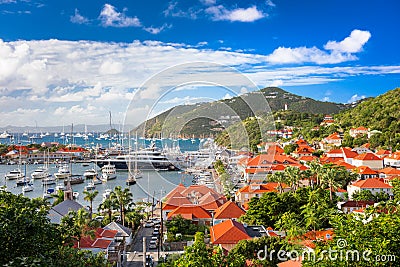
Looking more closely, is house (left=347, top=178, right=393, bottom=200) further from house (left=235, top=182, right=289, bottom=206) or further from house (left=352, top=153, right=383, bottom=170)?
house (left=352, top=153, right=383, bottom=170)

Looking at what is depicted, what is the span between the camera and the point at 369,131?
34.3 meters

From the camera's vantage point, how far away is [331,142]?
34.4 meters

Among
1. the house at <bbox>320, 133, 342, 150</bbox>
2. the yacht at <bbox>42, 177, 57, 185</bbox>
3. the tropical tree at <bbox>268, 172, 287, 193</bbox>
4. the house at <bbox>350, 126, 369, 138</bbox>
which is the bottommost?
the yacht at <bbox>42, 177, 57, 185</bbox>

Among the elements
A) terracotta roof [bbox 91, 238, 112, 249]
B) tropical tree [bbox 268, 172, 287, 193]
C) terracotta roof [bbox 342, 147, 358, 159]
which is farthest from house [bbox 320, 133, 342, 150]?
terracotta roof [bbox 91, 238, 112, 249]

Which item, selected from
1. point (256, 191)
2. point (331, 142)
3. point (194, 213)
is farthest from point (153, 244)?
point (331, 142)

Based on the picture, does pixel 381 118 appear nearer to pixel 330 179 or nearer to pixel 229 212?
pixel 330 179

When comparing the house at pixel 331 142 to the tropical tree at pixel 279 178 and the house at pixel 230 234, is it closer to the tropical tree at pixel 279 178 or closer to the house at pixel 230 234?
the tropical tree at pixel 279 178

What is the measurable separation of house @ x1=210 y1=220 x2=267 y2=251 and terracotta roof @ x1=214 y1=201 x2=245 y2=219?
238 centimetres

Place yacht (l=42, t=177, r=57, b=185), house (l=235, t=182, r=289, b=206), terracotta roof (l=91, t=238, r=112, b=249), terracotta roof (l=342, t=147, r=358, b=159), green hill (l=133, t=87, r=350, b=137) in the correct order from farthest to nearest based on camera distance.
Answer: yacht (l=42, t=177, r=57, b=185) → terracotta roof (l=342, t=147, r=358, b=159) → house (l=235, t=182, r=289, b=206) → terracotta roof (l=91, t=238, r=112, b=249) → green hill (l=133, t=87, r=350, b=137)

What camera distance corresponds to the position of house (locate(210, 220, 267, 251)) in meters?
9.63

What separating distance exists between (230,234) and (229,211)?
3376 millimetres

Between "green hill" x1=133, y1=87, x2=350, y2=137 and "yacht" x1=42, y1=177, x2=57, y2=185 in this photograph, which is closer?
"green hill" x1=133, y1=87, x2=350, y2=137

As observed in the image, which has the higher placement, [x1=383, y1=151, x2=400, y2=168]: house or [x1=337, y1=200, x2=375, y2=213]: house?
[x1=383, y1=151, x2=400, y2=168]: house

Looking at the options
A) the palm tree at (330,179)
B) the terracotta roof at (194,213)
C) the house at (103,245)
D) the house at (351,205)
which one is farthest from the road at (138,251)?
the palm tree at (330,179)
